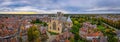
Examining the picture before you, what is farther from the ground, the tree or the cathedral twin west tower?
the cathedral twin west tower

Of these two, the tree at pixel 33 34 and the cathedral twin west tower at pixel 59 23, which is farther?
the cathedral twin west tower at pixel 59 23

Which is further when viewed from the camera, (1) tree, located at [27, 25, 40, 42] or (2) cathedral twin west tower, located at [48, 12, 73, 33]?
(2) cathedral twin west tower, located at [48, 12, 73, 33]

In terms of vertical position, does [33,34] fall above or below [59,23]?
below

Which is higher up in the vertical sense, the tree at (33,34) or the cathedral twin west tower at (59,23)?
the cathedral twin west tower at (59,23)

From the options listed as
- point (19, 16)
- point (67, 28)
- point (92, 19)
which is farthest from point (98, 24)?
point (19, 16)

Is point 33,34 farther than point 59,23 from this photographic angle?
No
